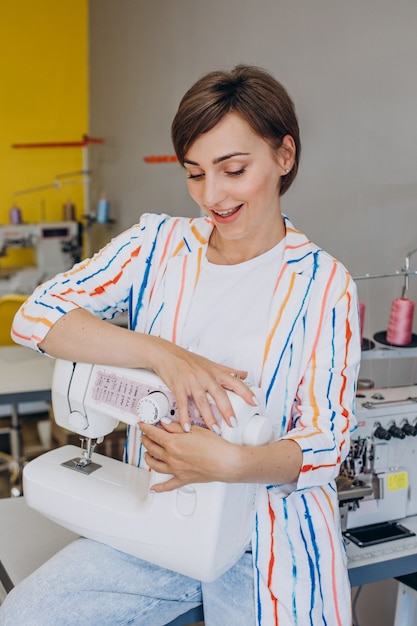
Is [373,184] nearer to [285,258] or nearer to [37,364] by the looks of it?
[285,258]

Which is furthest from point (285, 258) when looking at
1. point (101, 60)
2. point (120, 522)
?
point (101, 60)

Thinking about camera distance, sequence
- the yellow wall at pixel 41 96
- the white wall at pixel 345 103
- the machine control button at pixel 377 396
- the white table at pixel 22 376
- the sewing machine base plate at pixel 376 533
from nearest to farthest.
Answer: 1. the sewing machine base plate at pixel 376 533
2. the machine control button at pixel 377 396
3. the white wall at pixel 345 103
4. the white table at pixel 22 376
5. the yellow wall at pixel 41 96

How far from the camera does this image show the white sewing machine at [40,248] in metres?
4.14

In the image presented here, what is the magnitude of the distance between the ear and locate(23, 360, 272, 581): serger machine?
0.44 meters

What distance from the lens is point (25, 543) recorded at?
154 cm

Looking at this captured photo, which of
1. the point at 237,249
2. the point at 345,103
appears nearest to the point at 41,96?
the point at 345,103

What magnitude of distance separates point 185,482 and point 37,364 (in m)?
1.86

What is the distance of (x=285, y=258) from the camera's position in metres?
1.38

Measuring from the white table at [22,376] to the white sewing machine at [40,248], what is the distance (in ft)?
3.46

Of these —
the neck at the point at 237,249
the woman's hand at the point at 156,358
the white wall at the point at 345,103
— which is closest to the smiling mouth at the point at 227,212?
the neck at the point at 237,249

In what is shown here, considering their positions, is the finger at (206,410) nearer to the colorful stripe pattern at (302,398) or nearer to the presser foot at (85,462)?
the colorful stripe pattern at (302,398)

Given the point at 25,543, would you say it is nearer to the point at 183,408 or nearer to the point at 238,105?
the point at 183,408

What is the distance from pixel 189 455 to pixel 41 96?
4.65m

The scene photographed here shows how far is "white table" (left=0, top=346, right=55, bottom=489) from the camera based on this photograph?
2605 mm
